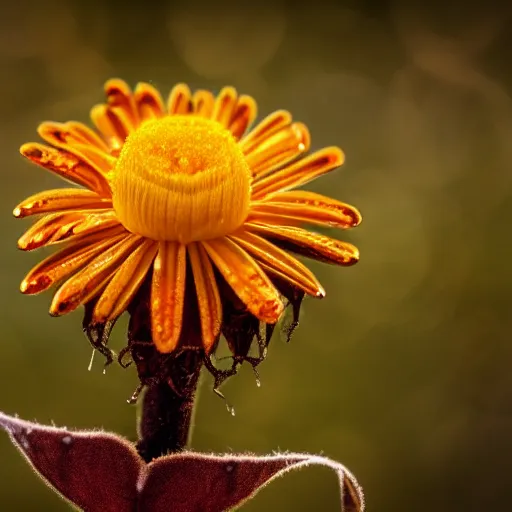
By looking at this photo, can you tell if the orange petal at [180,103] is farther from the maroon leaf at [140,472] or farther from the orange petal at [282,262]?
the maroon leaf at [140,472]

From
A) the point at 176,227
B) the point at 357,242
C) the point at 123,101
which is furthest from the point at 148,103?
the point at 357,242

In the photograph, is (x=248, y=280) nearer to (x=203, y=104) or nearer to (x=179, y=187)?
(x=179, y=187)

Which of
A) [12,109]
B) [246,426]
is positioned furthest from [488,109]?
[12,109]

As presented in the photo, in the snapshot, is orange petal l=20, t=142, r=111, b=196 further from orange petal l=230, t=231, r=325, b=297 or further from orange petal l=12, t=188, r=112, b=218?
orange petal l=230, t=231, r=325, b=297

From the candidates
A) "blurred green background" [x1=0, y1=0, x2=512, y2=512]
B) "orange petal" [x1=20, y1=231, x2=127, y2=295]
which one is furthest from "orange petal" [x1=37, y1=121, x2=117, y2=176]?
"blurred green background" [x1=0, y1=0, x2=512, y2=512]

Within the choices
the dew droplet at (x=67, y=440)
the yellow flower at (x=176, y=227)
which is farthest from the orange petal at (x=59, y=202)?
the dew droplet at (x=67, y=440)

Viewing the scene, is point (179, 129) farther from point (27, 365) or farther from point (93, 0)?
point (93, 0)
